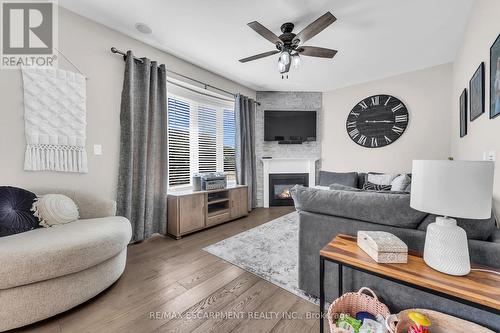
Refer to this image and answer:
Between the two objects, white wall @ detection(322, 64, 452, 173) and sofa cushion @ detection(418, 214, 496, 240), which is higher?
white wall @ detection(322, 64, 452, 173)

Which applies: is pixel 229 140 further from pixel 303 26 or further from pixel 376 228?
pixel 376 228

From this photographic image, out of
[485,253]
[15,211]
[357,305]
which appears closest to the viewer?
[485,253]

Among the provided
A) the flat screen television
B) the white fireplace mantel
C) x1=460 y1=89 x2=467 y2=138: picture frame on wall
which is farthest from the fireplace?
x1=460 y1=89 x2=467 y2=138: picture frame on wall

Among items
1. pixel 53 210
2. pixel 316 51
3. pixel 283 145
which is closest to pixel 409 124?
pixel 283 145

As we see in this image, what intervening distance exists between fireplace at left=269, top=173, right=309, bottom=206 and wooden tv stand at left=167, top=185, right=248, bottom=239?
982 millimetres

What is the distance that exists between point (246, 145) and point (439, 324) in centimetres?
369

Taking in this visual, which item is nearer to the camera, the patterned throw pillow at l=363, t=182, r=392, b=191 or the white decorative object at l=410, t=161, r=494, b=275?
the white decorative object at l=410, t=161, r=494, b=275

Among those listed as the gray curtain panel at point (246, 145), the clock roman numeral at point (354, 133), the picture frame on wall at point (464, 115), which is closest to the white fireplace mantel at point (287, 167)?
the gray curtain panel at point (246, 145)

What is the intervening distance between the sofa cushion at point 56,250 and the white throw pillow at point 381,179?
12.6 feet

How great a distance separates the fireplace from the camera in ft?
15.6

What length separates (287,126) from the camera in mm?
4730

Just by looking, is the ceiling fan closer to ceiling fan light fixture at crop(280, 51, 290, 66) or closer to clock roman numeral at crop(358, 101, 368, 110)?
ceiling fan light fixture at crop(280, 51, 290, 66)

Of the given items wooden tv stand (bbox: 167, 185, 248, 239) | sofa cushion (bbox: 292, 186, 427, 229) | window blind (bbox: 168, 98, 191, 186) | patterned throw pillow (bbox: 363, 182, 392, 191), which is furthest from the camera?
patterned throw pillow (bbox: 363, 182, 392, 191)

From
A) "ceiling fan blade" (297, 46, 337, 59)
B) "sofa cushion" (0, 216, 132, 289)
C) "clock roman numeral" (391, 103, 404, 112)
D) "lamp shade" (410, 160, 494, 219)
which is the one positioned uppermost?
"ceiling fan blade" (297, 46, 337, 59)
